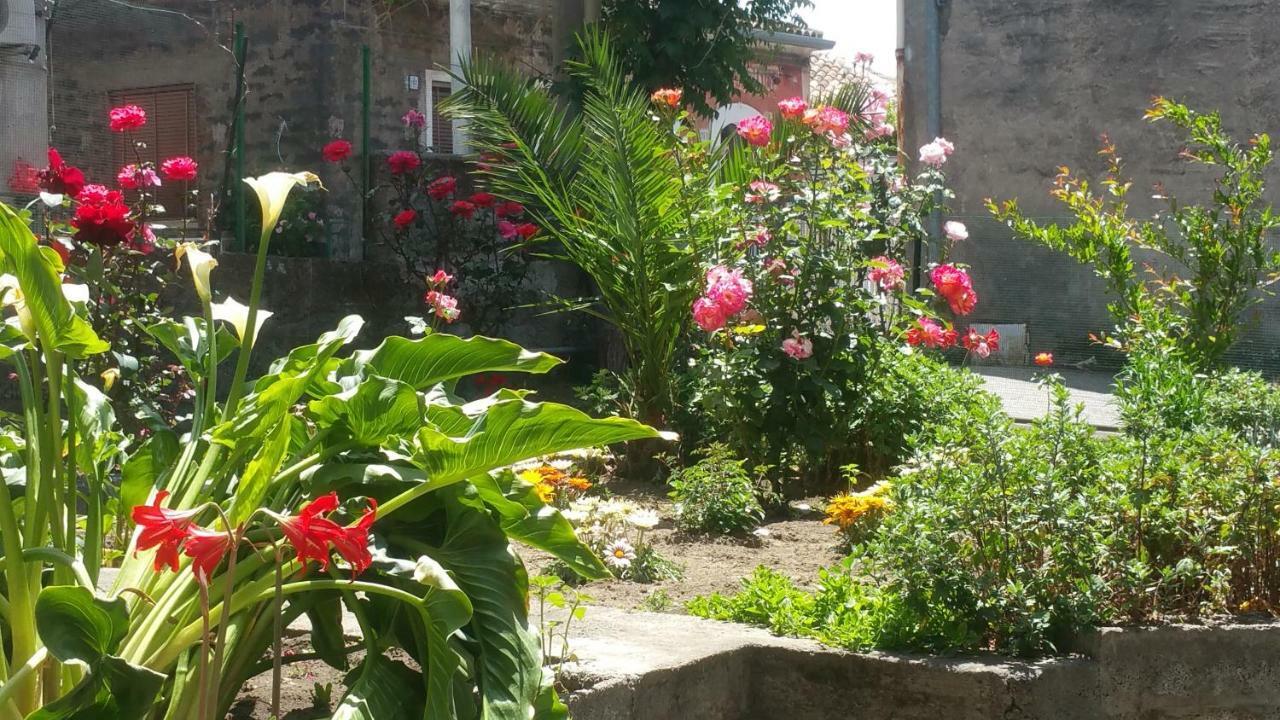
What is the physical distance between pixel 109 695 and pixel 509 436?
2.44ft

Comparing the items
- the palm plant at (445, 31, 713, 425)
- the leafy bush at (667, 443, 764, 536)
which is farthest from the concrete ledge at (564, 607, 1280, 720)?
the palm plant at (445, 31, 713, 425)

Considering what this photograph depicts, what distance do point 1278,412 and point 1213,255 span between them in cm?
207

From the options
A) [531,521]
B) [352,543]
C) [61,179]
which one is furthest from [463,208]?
[352,543]

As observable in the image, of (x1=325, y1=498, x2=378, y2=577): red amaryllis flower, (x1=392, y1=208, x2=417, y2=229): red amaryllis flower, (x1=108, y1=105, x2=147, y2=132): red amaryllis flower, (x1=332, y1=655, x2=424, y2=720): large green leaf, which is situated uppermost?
(x1=108, y1=105, x2=147, y2=132): red amaryllis flower

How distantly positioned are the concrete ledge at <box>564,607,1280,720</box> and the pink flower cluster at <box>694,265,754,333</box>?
7.43 feet

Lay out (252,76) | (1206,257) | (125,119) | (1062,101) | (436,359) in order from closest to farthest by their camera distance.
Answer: (436,359), (125,119), (1206,257), (252,76), (1062,101)

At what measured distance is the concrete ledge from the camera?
3.04 metres

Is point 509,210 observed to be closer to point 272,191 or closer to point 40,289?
point 272,191

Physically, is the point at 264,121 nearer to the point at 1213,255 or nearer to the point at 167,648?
the point at 1213,255

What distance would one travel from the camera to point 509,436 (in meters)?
2.25

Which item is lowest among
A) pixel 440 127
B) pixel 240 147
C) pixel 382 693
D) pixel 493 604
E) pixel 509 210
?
pixel 382 693

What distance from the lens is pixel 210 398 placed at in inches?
101

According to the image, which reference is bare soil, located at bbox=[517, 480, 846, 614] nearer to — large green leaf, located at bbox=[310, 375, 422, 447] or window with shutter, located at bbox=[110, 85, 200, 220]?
large green leaf, located at bbox=[310, 375, 422, 447]

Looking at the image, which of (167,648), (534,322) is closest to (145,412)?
(167,648)
